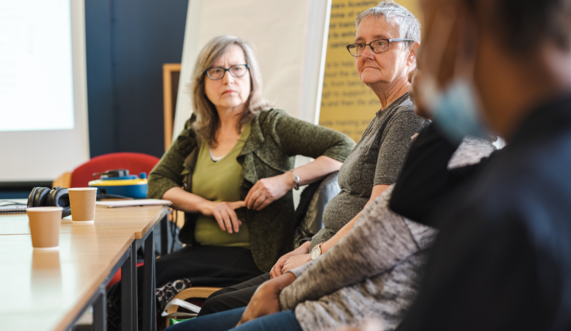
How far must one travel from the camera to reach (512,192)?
315mm

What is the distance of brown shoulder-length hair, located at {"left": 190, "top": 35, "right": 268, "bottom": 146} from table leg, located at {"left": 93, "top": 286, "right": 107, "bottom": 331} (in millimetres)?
1229

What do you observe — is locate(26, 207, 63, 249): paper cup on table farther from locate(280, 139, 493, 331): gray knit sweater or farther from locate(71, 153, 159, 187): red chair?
locate(71, 153, 159, 187): red chair

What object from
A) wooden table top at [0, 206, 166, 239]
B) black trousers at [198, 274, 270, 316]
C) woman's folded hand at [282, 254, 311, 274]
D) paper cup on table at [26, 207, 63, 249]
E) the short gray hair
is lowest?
black trousers at [198, 274, 270, 316]

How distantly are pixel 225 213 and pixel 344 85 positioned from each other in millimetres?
1511

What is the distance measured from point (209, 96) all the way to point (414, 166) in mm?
1439

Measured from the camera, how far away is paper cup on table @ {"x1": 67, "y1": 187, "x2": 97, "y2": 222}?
1.25m

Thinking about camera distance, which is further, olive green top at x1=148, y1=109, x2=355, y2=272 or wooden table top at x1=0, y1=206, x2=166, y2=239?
olive green top at x1=148, y1=109, x2=355, y2=272

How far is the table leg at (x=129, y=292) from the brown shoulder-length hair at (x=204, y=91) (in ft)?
2.83

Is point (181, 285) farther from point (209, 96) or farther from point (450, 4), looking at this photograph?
point (450, 4)

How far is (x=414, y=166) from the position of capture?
698 millimetres

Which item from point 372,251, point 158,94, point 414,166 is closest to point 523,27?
point 414,166

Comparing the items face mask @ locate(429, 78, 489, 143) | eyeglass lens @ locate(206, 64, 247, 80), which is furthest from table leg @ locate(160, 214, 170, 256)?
face mask @ locate(429, 78, 489, 143)

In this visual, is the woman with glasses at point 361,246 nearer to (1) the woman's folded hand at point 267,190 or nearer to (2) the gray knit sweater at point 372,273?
(2) the gray knit sweater at point 372,273

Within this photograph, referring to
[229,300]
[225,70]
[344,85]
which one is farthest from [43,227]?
[344,85]
